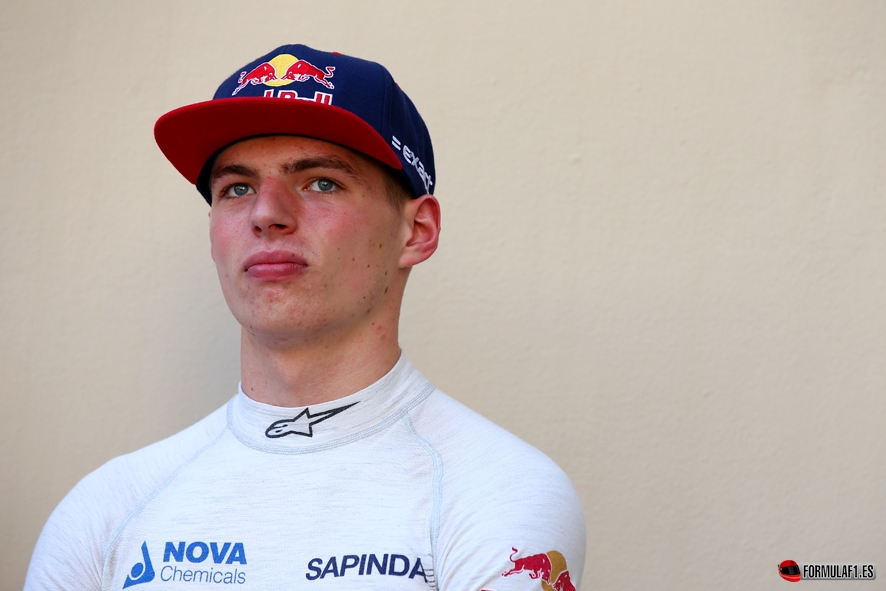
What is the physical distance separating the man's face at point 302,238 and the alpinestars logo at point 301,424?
0.41 feet

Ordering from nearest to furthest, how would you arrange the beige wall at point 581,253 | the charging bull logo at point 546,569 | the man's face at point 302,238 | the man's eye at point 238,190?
the charging bull logo at point 546,569
the man's face at point 302,238
the man's eye at point 238,190
the beige wall at point 581,253

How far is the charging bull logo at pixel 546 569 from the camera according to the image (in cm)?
120

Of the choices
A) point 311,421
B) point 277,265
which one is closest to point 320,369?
point 311,421

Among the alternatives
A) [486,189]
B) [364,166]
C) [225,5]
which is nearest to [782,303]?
[486,189]

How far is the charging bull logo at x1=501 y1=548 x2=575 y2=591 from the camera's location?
3.94 ft

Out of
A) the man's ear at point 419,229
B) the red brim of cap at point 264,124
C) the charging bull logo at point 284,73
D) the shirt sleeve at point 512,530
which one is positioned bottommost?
the shirt sleeve at point 512,530

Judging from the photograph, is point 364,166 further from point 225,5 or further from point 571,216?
point 225,5

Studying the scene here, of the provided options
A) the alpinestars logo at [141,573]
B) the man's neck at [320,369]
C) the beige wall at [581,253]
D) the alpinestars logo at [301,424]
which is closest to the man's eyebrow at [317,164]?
the man's neck at [320,369]

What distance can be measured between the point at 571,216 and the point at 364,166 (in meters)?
0.87

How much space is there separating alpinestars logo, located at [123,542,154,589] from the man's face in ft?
1.29

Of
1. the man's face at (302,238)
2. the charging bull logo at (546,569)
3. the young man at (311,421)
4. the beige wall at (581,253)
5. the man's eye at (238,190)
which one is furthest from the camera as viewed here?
the beige wall at (581,253)

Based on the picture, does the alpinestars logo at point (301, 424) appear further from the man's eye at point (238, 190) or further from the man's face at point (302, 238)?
the man's eye at point (238, 190)

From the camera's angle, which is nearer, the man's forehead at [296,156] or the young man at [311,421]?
the young man at [311,421]

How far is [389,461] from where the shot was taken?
55.8 inches
